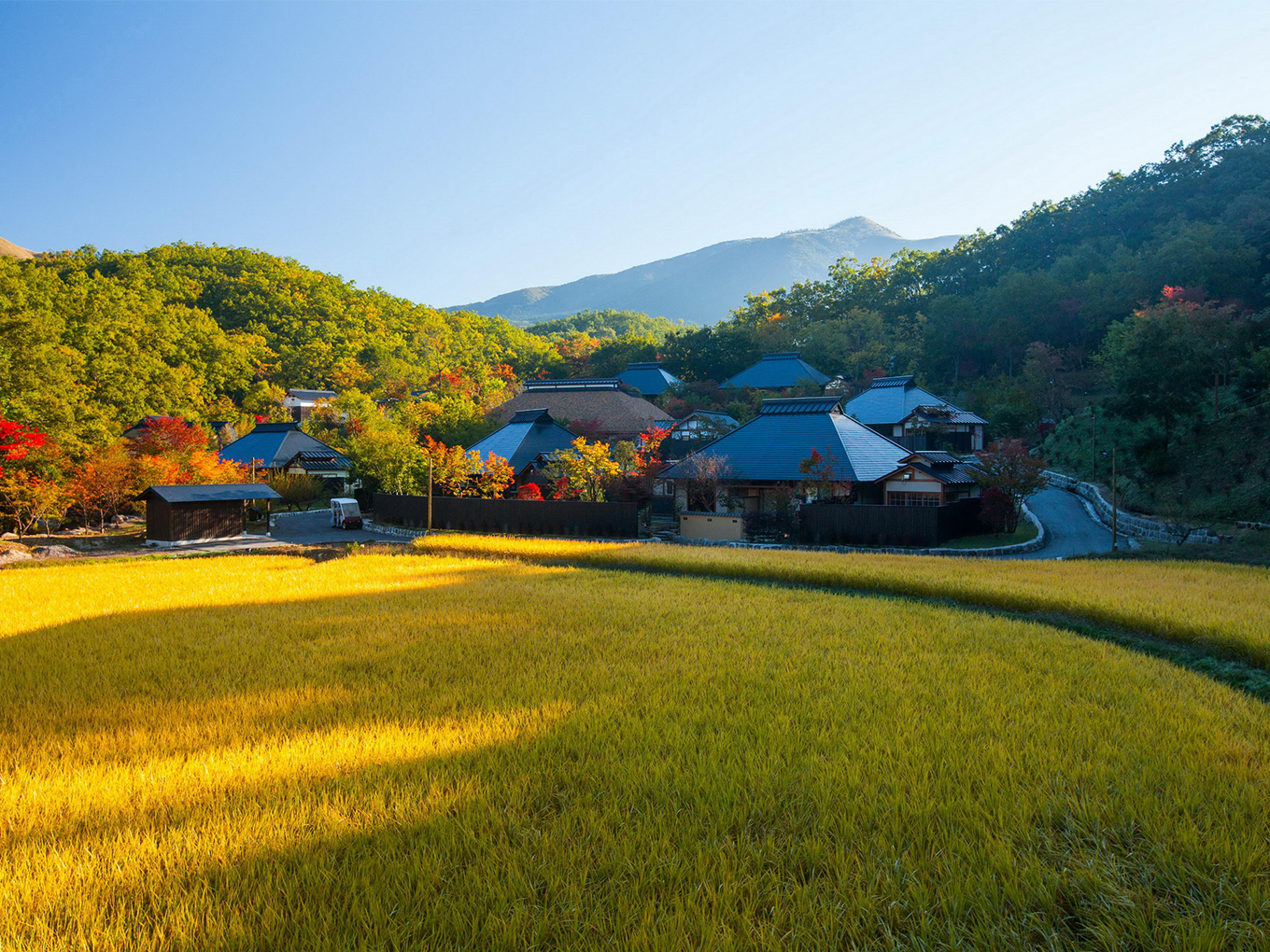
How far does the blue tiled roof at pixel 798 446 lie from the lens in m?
23.9

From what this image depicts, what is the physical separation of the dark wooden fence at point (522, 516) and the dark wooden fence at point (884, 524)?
6.00 meters

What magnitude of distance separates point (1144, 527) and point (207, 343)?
5639 centimetres

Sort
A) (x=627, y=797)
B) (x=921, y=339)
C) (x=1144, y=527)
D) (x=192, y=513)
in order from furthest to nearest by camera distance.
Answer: (x=921, y=339), (x=192, y=513), (x=1144, y=527), (x=627, y=797)

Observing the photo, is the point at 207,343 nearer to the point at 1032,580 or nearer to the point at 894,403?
the point at 894,403

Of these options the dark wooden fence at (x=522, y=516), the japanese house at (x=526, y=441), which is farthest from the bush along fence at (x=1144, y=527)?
the japanese house at (x=526, y=441)

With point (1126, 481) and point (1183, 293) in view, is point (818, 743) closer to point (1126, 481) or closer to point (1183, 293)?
point (1126, 481)

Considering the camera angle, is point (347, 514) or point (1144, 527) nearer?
point (1144, 527)

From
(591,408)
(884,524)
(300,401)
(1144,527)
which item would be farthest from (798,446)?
(300,401)

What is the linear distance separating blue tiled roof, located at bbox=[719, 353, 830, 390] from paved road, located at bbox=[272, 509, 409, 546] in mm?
27864

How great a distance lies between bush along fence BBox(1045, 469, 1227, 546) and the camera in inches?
688

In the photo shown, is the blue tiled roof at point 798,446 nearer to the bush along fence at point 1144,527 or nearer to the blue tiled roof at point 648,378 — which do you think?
the bush along fence at point 1144,527

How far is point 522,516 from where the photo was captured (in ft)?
80.0

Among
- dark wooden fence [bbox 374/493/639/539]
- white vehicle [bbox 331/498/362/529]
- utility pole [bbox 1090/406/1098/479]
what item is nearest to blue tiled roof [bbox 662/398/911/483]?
dark wooden fence [bbox 374/493/639/539]

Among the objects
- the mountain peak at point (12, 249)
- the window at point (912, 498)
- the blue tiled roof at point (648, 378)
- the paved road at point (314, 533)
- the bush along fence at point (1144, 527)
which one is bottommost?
the paved road at point (314, 533)
